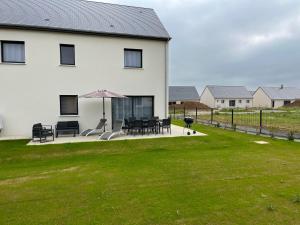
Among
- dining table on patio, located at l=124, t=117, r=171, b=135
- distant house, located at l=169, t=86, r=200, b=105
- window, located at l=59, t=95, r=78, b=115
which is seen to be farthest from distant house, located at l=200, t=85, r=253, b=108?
window, located at l=59, t=95, r=78, b=115

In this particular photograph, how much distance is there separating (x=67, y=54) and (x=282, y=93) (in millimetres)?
76352

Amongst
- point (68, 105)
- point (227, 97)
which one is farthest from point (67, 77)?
point (227, 97)

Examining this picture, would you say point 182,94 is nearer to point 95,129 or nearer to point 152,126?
point 152,126

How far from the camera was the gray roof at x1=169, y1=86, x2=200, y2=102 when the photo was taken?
64.9m

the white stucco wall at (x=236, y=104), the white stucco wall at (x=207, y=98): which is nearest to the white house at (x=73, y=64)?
the white stucco wall at (x=207, y=98)

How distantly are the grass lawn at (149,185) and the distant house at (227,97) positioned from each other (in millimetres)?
60826

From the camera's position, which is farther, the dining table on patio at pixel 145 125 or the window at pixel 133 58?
the window at pixel 133 58

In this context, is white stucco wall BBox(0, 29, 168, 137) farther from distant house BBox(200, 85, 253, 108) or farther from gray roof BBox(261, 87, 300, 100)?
gray roof BBox(261, 87, 300, 100)

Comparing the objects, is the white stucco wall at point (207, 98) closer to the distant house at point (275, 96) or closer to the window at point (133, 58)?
the distant house at point (275, 96)

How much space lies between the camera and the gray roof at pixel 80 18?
12.5m

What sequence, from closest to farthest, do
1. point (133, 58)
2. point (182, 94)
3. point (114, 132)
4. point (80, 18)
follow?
point (114, 132) → point (80, 18) → point (133, 58) → point (182, 94)

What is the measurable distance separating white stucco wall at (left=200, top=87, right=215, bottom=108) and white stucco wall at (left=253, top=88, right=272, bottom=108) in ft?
52.2

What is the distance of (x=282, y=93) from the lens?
7256 centimetres

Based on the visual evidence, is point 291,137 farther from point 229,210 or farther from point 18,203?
point 18,203
